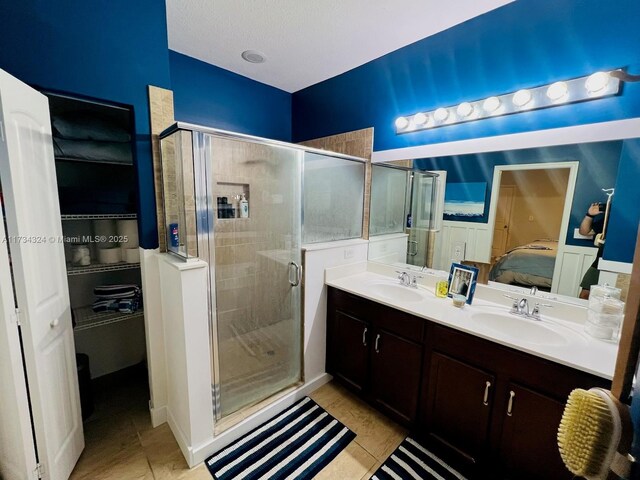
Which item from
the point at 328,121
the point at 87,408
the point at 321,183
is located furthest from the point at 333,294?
the point at 87,408

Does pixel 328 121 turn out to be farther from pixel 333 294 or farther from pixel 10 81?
pixel 10 81

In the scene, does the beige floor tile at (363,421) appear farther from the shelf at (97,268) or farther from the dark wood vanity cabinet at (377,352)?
the shelf at (97,268)

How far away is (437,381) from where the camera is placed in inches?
62.1

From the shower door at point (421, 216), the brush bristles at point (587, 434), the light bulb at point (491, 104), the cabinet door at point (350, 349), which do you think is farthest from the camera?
Result: the shower door at point (421, 216)

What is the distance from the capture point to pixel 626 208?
4.43ft

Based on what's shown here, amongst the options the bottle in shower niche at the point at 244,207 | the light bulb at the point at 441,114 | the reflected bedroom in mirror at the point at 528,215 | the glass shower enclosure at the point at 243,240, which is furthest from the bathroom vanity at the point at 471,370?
the light bulb at the point at 441,114

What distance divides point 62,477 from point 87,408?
527mm

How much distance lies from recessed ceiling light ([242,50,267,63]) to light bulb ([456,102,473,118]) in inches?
60.8

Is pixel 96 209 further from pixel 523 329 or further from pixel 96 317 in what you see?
pixel 523 329

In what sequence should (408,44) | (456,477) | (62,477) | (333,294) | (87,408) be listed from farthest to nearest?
(333,294) → (408,44) → (87,408) → (456,477) → (62,477)

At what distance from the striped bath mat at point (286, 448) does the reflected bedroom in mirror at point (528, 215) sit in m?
1.33

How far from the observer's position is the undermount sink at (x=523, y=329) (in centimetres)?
143

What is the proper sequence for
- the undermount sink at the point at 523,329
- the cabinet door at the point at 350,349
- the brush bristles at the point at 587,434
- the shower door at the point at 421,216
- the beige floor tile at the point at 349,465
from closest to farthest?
1. the brush bristles at the point at 587,434
2. the undermount sink at the point at 523,329
3. the beige floor tile at the point at 349,465
4. the cabinet door at the point at 350,349
5. the shower door at the point at 421,216

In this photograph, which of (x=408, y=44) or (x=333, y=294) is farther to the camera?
(x=333, y=294)
